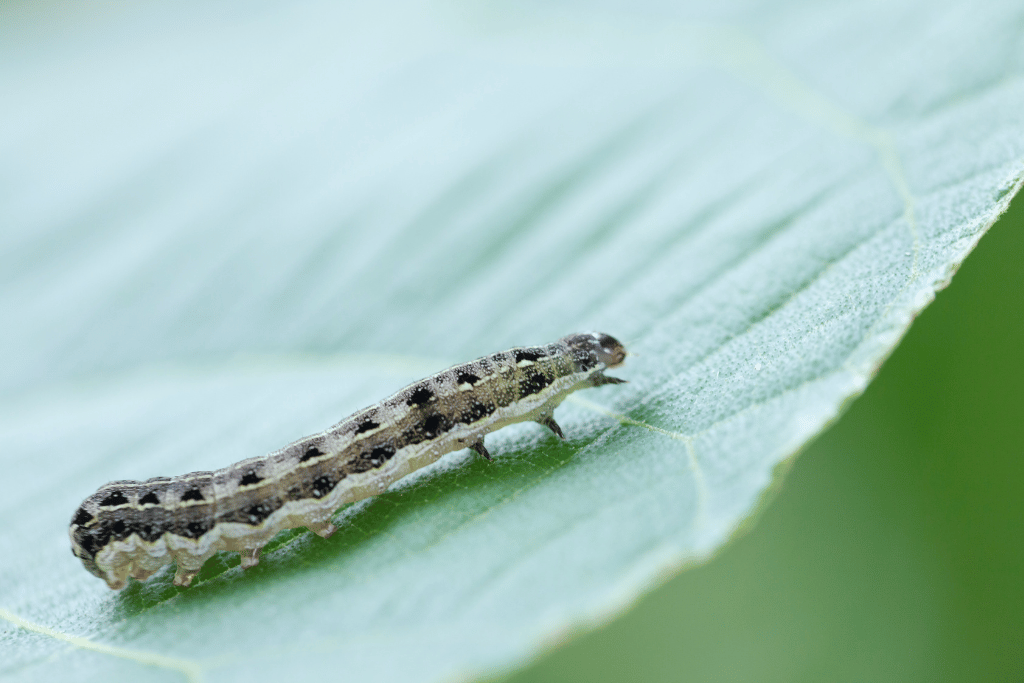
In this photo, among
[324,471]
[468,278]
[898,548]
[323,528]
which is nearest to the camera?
[323,528]

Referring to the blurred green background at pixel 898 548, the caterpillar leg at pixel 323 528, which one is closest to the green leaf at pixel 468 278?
the caterpillar leg at pixel 323 528

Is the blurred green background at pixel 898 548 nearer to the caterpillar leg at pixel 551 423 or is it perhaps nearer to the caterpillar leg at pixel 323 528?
the caterpillar leg at pixel 551 423

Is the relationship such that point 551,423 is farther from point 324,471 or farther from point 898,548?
A: point 898,548

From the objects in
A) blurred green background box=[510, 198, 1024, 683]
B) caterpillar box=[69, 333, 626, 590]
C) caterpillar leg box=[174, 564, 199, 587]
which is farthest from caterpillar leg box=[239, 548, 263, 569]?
blurred green background box=[510, 198, 1024, 683]

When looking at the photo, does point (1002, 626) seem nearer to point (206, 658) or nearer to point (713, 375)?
point (713, 375)

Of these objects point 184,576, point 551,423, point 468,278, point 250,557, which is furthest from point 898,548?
A: point 184,576

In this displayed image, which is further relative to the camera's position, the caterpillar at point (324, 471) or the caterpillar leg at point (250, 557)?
the caterpillar at point (324, 471)
